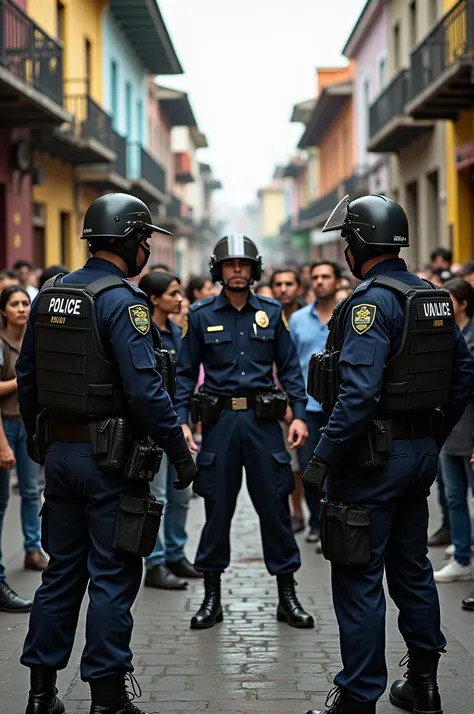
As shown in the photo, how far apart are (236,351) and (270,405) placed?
379 mm

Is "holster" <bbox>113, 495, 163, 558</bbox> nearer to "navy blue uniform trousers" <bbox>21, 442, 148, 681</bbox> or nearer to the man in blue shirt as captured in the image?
"navy blue uniform trousers" <bbox>21, 442, 148, 681</bbox>

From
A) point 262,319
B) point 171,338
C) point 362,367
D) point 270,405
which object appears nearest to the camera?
point 362,367

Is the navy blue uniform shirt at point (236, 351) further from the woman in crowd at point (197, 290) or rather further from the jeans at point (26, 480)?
the woman in crowd at point (197, 290)

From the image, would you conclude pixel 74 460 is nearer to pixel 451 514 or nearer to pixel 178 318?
pixel 451 514

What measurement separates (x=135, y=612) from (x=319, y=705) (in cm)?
198

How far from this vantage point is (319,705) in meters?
5.06

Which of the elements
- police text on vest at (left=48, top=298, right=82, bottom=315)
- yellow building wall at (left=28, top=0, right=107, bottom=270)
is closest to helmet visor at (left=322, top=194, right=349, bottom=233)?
police text on vest at (left=48, top=298, right=82, bottom=315)

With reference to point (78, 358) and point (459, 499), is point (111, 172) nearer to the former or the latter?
point (459, 499)

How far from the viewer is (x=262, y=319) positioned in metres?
6.80

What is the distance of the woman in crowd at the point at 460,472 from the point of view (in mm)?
7352

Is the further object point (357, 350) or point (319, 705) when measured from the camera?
point (319, 705)

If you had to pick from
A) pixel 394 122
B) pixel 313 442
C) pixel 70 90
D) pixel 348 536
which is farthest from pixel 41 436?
pixel 70 90

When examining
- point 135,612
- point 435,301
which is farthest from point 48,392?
point 135,612

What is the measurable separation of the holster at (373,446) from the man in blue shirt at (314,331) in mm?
3837
